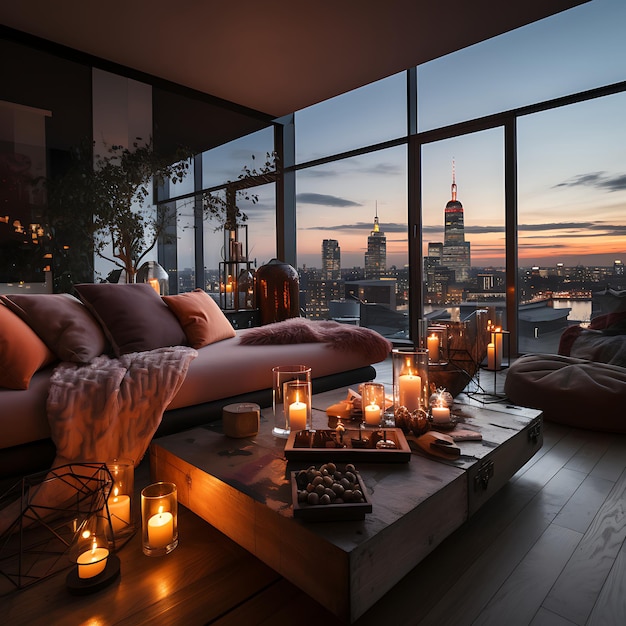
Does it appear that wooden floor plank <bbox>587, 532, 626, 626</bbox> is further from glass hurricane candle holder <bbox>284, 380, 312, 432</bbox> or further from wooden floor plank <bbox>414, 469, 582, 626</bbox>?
glass hurricane candle holder <bbox>284, 380, 312, 432</bbox>

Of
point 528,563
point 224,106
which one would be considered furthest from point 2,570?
point 224,106

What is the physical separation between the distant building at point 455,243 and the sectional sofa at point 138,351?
229 cm

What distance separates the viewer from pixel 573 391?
260cm

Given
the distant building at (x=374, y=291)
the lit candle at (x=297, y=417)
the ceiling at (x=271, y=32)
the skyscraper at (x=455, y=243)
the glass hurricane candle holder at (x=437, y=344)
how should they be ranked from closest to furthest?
the lit candle at (x=297, y=417) < the glass hurricane candle holder at (x=437, y=344) < the ceiling at (x=271, y=32) < the skyscraper at (x=455, y=243) < the distant building at (x=374, y=291)

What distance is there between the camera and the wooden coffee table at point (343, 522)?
103 cm

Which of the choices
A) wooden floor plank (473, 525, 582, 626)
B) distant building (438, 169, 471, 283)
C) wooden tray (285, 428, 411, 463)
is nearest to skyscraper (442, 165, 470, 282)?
distant building (438, 169, 471, 283)

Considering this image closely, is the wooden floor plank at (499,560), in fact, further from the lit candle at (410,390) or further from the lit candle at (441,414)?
the lit candle at (410,390)

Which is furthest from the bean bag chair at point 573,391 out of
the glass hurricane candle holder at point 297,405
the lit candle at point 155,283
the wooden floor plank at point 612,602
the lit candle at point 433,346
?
the lit candle at point 155,283

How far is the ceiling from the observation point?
11.6 ft

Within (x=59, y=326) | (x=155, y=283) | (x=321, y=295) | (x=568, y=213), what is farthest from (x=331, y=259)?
(x=59, y=326)

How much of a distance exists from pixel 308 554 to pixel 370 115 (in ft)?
17.4

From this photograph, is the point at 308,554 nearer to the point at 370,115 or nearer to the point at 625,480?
the point at 625,480

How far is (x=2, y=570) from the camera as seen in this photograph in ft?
4.50

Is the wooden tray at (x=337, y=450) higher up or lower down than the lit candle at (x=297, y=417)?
lower down
